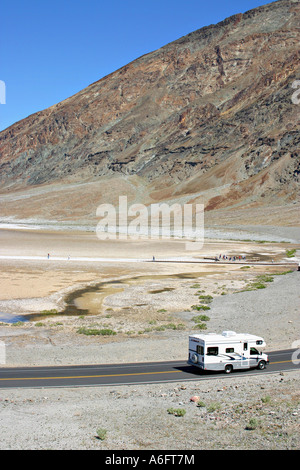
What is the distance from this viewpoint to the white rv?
1571 centimetres

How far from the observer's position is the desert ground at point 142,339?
10.2 m

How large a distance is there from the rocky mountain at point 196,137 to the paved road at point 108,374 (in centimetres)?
8353

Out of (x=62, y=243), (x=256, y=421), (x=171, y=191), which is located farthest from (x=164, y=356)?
(x=171, y=191)

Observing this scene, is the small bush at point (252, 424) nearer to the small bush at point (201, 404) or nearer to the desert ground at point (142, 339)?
the desert ground at point (142, 339)

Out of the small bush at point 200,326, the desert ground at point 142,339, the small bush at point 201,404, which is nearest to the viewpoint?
the desert ground at point 142,339

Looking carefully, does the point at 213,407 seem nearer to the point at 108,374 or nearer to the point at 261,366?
the point at 261,366

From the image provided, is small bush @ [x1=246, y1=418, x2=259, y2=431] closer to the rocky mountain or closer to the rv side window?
the rv side window

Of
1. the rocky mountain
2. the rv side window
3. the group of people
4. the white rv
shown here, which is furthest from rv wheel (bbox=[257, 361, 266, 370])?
the rocky mountain

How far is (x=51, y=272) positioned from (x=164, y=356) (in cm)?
2760

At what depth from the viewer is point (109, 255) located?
198 feet

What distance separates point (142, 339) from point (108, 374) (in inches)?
212

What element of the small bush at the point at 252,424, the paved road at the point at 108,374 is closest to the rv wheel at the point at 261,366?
the paved road at the point at 108,374

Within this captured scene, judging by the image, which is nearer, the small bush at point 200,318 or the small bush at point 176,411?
the small bush at point 176,411
